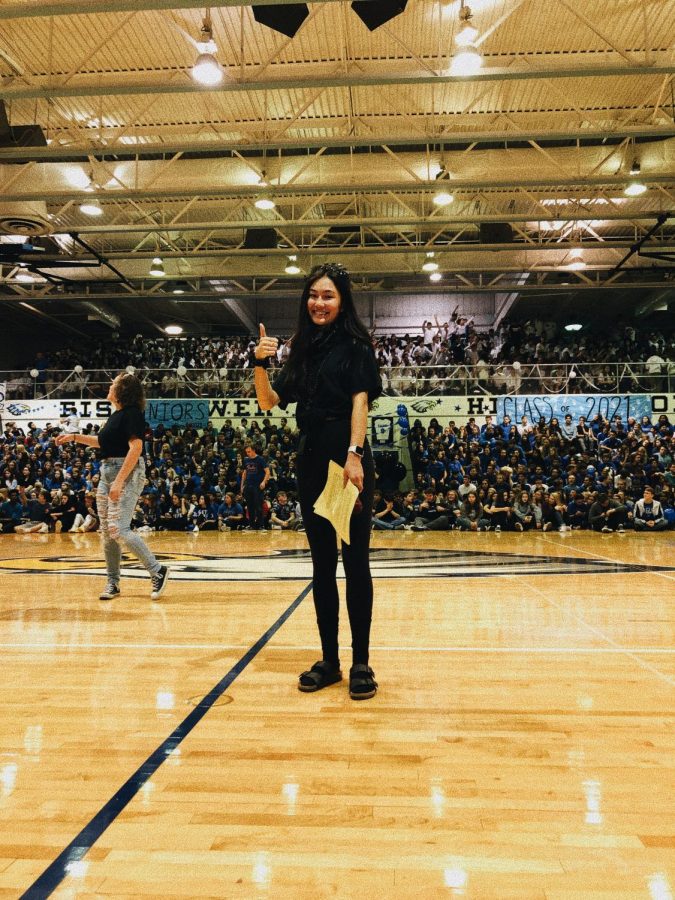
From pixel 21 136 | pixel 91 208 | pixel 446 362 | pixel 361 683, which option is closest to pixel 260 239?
pixel 91 208

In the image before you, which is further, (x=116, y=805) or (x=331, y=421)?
(x=331, y=421)

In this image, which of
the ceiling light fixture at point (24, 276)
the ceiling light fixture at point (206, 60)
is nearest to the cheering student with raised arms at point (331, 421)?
the ceiling light fixture at point (206, 60)

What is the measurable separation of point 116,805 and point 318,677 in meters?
1.15

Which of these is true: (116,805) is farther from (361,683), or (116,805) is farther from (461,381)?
(461,381)

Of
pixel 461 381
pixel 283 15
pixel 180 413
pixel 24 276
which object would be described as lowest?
pixel 180 413

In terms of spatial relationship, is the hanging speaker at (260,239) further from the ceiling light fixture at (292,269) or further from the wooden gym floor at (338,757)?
the wooden gym floor at (338,757)

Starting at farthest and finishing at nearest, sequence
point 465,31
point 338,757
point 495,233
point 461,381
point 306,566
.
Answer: point 461,381 < point 495,233 < point 465,31 < point 306,566 < point 338,757

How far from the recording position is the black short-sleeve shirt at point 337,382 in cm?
285

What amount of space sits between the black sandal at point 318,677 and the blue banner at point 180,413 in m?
17.6

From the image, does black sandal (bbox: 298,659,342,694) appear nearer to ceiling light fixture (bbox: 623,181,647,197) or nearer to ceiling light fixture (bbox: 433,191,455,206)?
ceiling light fixture (bbox: 433,191,455,206)

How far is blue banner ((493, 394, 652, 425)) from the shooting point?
62.4ft

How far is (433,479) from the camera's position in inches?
635

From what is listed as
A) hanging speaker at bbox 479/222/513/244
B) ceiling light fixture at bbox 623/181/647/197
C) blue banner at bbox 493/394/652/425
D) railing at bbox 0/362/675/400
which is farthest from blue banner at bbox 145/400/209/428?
ceiling light fixture at bbox 623/181/647/197

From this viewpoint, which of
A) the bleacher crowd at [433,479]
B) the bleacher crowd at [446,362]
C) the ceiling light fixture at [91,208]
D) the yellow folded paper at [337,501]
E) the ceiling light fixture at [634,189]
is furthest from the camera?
the bleacher crowd at [446,362]
